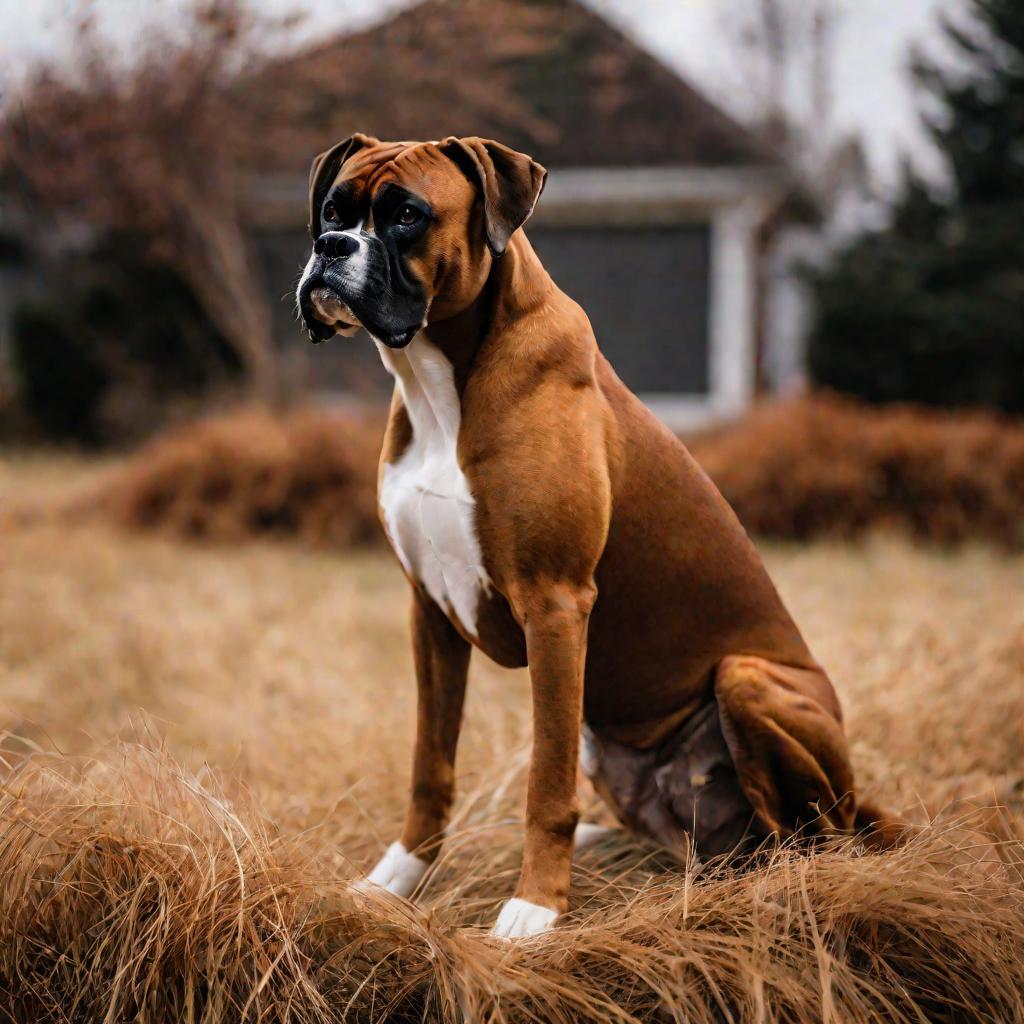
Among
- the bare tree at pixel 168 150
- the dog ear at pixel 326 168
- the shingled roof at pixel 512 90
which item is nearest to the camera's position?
the dog ear at pixel 326 168

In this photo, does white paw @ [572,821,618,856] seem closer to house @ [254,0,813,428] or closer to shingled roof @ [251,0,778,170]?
shingled roof @ [251,0,778,170]

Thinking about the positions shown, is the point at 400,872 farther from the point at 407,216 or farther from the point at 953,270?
the point at 953,270

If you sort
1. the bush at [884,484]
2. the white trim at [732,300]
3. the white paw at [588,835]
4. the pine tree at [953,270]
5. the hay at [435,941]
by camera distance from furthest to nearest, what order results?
the white trim at [732,300], the pine tree at [953,270], the bush at [884,484], the white paw at [588,835], the hay at [435,941]

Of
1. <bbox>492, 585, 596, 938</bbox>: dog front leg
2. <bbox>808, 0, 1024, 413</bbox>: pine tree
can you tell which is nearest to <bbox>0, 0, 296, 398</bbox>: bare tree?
<bbox>492, 585, 596, 938</bbox>: dog front leg

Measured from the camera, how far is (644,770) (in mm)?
2543

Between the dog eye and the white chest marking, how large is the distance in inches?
10.1

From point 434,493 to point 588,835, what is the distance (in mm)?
1241

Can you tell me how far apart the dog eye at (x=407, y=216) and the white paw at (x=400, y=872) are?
1457mm

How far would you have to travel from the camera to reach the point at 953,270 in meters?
11.8

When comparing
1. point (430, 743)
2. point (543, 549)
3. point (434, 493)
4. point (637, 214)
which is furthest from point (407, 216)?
point (637, 214)

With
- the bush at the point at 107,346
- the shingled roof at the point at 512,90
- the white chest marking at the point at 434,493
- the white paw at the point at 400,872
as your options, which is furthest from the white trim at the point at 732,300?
the white chest marking at the point at 434,493

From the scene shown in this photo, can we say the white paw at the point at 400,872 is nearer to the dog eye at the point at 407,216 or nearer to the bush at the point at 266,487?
the dog eye at the point at 407,216

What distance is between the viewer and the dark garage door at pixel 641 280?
1304cm

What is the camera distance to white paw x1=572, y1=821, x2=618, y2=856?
284cm
